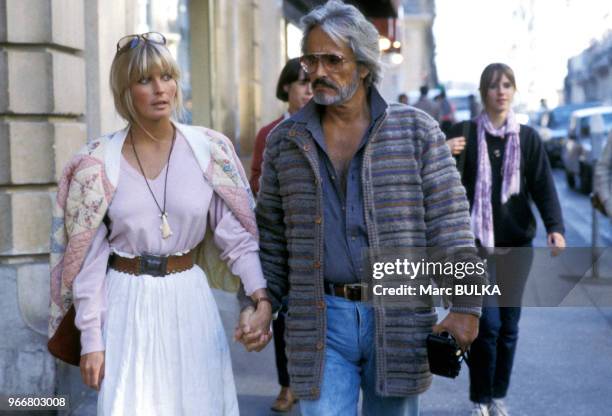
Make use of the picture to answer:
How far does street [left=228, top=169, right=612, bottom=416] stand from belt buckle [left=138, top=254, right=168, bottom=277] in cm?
284

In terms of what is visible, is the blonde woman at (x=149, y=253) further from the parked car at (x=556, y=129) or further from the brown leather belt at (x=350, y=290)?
the parked car at (x=556, y=129)

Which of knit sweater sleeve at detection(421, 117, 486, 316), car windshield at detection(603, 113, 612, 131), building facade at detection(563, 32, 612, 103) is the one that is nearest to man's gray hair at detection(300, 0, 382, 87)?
knit sweater sleeve at detection(421, 117, 486, 316)

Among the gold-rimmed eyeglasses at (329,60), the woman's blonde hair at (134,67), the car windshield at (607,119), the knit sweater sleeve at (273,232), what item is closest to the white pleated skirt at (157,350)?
the knit sweater sleeve at (273,232)

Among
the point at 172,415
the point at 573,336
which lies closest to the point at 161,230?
the point at 172,415

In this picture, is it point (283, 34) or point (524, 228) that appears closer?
point (524, 228)

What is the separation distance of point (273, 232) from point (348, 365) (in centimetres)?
55

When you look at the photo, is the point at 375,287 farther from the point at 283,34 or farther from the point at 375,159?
the point at 283,34

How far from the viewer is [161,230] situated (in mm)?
3383

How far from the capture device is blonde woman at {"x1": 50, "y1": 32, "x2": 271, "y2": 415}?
10.9 feet

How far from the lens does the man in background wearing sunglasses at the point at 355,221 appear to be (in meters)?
3.34

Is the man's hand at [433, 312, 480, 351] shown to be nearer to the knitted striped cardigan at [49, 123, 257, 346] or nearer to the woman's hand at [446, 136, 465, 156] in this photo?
the knitted striped cardigan at [49, 123, 257, 346]

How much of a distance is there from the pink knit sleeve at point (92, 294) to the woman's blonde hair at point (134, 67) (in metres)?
0.42

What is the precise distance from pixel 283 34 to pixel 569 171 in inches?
374

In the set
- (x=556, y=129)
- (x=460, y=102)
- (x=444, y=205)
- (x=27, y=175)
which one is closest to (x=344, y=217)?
(x=444, y=205)
